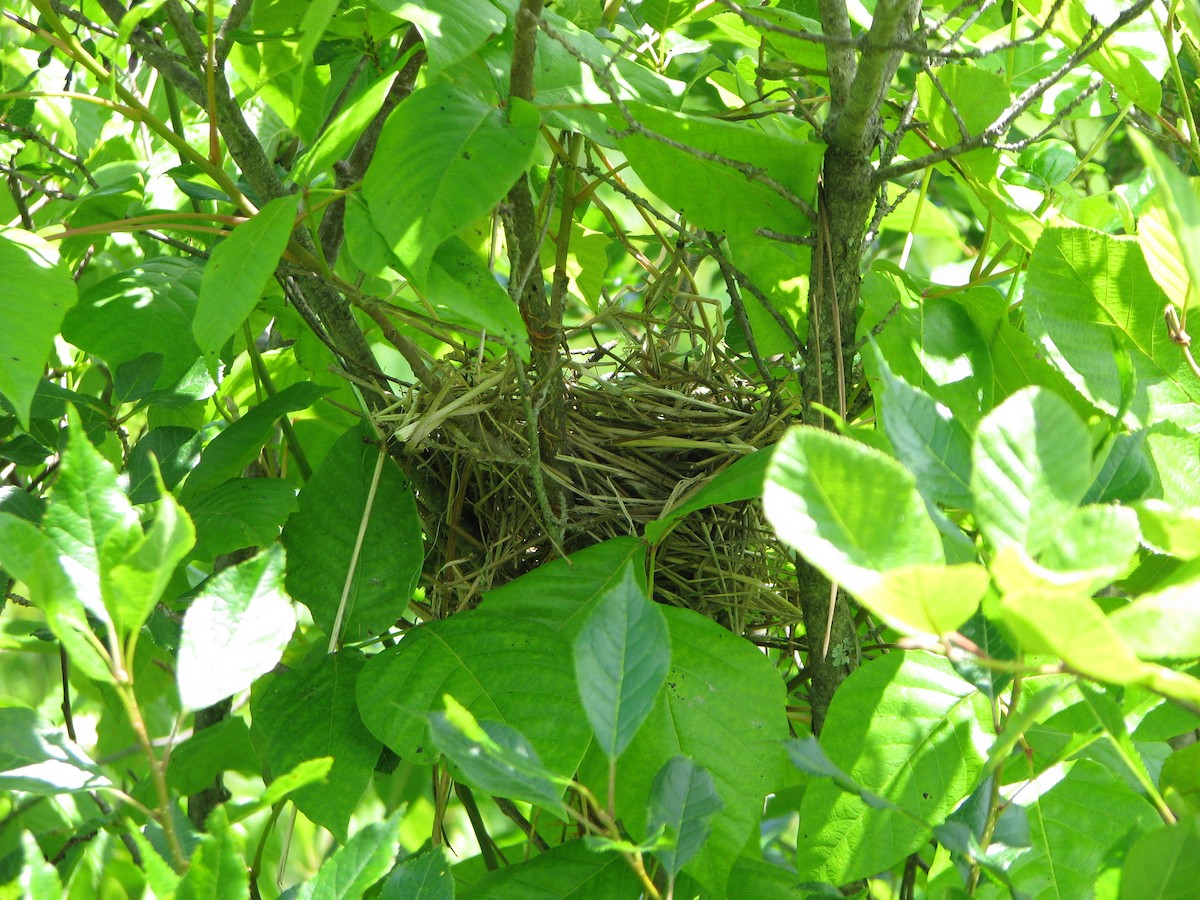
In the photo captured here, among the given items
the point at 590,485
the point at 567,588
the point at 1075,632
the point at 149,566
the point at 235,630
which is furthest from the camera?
the point at 590,485

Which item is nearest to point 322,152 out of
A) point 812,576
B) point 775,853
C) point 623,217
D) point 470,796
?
point 812,576

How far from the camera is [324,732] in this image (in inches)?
30.3

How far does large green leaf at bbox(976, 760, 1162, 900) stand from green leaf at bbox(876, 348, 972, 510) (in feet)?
0.89

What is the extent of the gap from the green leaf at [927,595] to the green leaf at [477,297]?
35 cm

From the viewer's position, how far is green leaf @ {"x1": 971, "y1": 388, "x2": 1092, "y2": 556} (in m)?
0.36

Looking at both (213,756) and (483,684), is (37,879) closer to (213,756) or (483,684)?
(483,684)

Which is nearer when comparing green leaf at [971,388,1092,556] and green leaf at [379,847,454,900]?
green leaf at [971,388,1092,556]

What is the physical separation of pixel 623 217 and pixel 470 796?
6.11 ft

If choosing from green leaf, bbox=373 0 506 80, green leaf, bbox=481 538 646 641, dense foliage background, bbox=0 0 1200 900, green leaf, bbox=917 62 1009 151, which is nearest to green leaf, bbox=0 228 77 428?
dense foliage background, bbox=0 0 1200 900

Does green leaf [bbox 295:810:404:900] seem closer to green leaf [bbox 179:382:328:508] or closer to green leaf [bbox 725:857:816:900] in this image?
green leaf [bbox 725:857:816:900]

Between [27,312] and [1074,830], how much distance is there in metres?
0.70

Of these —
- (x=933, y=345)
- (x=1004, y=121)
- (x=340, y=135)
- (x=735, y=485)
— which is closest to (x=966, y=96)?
(x=1004, y=121)

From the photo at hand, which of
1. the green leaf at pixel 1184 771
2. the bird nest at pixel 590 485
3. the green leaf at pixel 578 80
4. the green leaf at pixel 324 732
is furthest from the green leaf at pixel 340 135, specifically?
the green leaf at pixel 1184 771

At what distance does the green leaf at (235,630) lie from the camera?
1.59 feet
